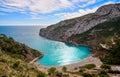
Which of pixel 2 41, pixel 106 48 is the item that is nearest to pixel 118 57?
pixel 106 48

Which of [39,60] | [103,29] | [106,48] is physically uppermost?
[103,29]

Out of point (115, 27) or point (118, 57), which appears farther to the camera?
point (115, 27)

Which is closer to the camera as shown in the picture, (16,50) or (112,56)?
(112,56)

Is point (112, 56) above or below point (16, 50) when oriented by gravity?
below

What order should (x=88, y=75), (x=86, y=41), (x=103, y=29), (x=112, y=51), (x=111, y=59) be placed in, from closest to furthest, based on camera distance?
(x=88, y=75)
(x=111, y=59)
(x=112, y=51)
(x=86, y=41)
(x=103, y=29)

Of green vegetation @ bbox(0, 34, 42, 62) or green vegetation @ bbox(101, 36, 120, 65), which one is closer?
green vegetation @ bbox(101, 36, 120, 65)

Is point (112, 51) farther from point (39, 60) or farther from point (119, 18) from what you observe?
point (119, 18)

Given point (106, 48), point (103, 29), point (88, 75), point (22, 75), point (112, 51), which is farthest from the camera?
point (103, 29)

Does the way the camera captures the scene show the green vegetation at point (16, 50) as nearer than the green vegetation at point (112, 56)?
No

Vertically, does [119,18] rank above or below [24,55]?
above

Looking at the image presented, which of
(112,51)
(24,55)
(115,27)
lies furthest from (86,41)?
(24,55)
